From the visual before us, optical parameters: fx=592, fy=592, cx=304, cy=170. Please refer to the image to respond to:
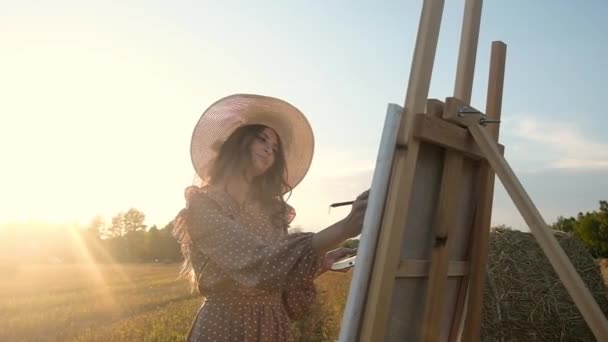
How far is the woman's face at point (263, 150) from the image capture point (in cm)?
244

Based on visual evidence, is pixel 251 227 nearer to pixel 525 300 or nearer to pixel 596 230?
pixel 525 300

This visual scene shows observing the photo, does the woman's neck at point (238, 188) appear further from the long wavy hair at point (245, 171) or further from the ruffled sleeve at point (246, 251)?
the ruffled sleeve at point (246, 251)

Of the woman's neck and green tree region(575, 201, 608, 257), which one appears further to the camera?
green tree region(575, 201, 608, 257)

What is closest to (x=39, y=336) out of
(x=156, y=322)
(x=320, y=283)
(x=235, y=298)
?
(x=156, y=322)

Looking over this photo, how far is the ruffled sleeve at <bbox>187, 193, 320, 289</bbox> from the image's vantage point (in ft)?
6.11

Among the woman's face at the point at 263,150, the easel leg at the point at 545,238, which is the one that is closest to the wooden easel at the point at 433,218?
the easel leg at the point at 545,238

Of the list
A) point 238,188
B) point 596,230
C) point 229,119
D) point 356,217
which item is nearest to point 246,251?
point 356,217

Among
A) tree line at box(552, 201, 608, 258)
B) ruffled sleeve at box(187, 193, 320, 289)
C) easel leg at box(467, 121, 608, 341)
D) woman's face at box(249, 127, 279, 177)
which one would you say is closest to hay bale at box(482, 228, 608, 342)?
woman's face at box(249, 127, 279, 177)

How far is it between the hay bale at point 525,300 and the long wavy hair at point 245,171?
3.15 m

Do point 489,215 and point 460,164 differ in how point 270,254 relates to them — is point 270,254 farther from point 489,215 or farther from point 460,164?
point 489,215

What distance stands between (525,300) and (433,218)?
3.75m

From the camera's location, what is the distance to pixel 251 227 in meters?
2.38

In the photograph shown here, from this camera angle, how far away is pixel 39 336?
7.20 meters

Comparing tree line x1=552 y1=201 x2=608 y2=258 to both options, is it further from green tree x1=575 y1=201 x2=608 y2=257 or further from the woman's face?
the woman's face
